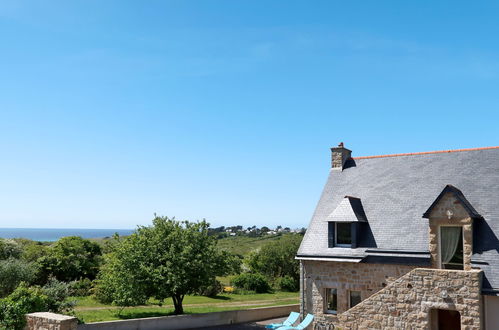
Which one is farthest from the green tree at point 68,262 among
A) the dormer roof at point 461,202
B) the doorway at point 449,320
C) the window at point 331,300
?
the dormer roof at point 461,202

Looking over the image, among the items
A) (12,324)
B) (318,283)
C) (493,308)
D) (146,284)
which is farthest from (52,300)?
(493,308)

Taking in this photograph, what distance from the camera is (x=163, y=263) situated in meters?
22.7

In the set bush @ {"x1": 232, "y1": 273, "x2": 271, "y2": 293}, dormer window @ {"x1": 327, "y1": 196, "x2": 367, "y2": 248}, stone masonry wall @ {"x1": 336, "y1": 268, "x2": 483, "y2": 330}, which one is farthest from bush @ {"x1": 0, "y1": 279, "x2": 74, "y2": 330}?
bush @ {"x1": 232, "y1": 273, "x2": 271, "y2": 293}

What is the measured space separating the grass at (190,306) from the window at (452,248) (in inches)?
526

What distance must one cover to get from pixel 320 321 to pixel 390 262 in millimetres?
4415

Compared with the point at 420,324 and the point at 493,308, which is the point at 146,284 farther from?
the point at 493,308

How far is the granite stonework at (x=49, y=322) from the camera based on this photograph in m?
14.0

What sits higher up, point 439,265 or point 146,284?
point 439,265

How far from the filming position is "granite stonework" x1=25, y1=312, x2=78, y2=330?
45.8 feet

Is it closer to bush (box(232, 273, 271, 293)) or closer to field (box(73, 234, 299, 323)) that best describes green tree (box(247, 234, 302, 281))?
bush (box(232, 273, 271, 293))

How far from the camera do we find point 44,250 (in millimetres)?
40750

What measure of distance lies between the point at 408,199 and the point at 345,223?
3.14 m

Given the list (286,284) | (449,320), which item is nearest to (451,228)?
(449,320)

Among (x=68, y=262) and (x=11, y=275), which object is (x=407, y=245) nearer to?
(x=11, y=275)
